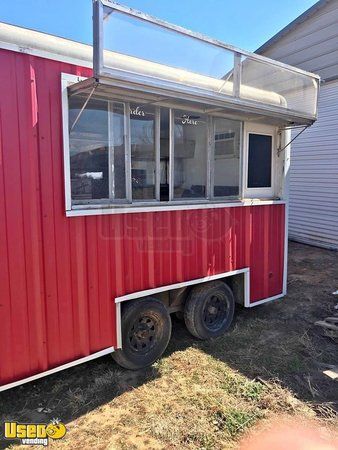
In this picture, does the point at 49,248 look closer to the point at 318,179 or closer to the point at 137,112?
the point at 137,112

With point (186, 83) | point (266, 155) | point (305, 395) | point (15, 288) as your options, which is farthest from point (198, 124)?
point (305, 395)

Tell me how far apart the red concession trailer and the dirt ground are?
330mm

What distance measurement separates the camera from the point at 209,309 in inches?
181

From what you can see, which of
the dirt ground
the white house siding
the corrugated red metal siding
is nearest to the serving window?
the corrugated red metal siding

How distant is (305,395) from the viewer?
3.42 meters

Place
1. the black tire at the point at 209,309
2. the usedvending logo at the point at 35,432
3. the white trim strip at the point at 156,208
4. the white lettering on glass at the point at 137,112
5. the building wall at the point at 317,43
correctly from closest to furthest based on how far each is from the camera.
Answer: the usedvending logo at the point at 35,432 → the white trim strip at the point at 156,208 → the white lettering on glass at the point at 137,112 → the black tire at the point at 209,309 → the building wall at the point at 317,43

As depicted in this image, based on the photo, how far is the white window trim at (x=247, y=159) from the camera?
480 centimetres

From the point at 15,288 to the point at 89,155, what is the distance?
1340mm

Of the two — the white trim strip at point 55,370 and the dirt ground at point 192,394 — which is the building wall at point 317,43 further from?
the white trim strip at point 55,370

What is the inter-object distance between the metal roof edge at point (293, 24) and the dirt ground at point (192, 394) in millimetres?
8869

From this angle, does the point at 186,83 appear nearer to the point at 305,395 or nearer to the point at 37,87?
the point at 37,87

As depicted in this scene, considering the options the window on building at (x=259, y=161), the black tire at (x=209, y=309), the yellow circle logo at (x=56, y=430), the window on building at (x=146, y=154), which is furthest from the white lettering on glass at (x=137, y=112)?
the yellow circle logo at (x=56, y=430)

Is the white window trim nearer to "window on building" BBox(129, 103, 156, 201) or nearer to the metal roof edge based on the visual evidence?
"window on building" BBox(129, 103, 156, 201)

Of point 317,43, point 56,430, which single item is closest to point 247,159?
point 56,430
